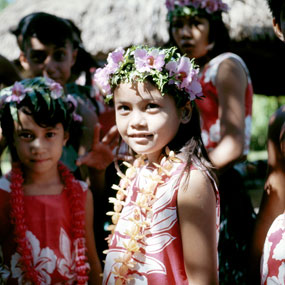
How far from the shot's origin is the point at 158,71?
1.83 metres

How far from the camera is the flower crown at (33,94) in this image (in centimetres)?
251

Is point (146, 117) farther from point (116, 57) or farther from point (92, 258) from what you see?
point (92, 258)

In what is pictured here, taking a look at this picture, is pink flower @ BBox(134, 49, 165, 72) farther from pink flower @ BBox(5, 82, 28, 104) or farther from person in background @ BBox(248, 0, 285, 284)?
pink flower @ BBox(5, 82, 28, 104)

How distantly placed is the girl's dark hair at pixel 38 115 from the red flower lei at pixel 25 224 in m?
0.21

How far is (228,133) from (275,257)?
0.96 meters

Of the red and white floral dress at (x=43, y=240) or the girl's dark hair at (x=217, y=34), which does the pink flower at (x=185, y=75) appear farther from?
the girl's dark hair at (x=217, y=34)

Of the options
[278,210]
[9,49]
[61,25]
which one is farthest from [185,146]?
[9,49]

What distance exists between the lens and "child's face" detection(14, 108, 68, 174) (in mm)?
2432

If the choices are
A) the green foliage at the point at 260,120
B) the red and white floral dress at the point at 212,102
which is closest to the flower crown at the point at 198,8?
the red and white floral dress at the point at 212,102

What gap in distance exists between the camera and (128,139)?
188 cm

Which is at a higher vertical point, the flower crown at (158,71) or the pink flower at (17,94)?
the flower crown at (158,71)

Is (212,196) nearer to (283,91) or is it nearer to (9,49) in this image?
(9,49)

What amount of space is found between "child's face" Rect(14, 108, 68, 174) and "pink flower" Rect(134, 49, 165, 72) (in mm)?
854

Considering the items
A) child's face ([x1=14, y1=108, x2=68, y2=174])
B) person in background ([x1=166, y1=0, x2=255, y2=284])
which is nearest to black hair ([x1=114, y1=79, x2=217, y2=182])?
person in background ([x1=166, y1=0, x2=255, y2=284])
